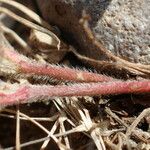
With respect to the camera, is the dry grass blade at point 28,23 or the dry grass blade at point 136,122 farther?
the dry grass blade at point 28,23

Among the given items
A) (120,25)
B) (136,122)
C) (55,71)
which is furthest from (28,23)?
(136,122)

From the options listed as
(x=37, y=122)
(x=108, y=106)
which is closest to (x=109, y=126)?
(x=108, y=106)

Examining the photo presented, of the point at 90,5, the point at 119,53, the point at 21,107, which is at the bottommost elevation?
the point at 21,107

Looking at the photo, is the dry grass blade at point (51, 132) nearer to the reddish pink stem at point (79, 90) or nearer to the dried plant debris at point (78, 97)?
the dried plant debris at point (78, 97)

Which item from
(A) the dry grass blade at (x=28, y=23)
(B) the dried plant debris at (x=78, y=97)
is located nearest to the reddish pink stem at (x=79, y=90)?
(B) the dried plant debris at (x=78, y=97)

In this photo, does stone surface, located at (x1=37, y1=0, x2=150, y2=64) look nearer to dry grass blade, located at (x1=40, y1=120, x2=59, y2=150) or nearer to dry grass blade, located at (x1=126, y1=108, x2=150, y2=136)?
dry grass blade, located at (x1=126, y1=108, x2=150, y2=136)

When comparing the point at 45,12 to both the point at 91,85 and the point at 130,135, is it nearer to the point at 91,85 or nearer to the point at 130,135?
the point at 91,85

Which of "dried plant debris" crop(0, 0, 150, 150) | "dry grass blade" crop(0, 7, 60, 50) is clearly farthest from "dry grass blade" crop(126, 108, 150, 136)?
"dry grass blade" crop(0, 7, 60, 50)

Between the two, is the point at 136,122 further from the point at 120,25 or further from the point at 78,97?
the point at 120,25
